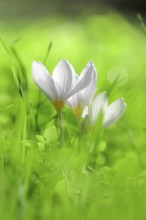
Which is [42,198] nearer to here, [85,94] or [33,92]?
[85,94]

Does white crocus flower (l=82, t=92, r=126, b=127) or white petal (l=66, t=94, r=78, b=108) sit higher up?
white petal (l=66, t=94, r=78, b=108)

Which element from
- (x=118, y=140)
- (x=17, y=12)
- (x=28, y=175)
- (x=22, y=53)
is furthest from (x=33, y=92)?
(x=17, y=12)

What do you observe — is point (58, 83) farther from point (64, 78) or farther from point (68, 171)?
point (68, 171)

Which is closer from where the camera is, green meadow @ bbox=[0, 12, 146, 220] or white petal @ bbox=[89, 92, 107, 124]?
green meadow @ bbox=[0, 12, 146, 220]

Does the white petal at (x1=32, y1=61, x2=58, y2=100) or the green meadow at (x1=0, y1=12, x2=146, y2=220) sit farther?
the white petal at (x1=32, y1=61, x2=58, y2=100)

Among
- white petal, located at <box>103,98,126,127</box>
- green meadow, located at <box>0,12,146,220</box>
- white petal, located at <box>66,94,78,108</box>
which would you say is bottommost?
green meadow, located at <box>0,12,146,220</box>

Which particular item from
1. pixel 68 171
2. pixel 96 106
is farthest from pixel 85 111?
pixel 68 171
